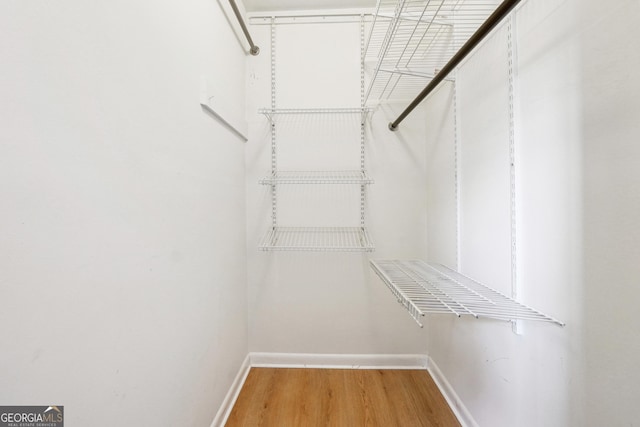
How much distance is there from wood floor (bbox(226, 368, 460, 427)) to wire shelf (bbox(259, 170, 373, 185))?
1.23m

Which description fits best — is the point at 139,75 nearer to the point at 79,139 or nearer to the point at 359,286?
the point at 79,139

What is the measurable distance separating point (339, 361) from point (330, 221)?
0.93m

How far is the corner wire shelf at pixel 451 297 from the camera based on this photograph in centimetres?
71


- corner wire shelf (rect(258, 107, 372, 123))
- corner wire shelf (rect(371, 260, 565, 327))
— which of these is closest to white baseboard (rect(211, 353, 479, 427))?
corner wire shelf (rect(371, 260, 565, 327))

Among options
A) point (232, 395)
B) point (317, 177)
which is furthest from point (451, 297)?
point (232, 395)

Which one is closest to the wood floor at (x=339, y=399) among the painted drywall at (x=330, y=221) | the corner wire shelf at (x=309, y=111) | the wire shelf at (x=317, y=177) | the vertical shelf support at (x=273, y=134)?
the painted drywall at (x=330, y=221)

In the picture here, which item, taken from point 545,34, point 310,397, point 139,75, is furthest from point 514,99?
point 310,397

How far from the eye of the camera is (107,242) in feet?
1.79

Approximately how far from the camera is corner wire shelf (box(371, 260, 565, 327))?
706mm

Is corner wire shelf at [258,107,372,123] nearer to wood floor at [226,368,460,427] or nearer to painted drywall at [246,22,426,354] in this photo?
painted drywall at [246,22,426,354]

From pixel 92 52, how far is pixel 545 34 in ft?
3.96

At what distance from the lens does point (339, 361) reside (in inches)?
61.4

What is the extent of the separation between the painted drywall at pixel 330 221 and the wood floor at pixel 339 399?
0.15 metres

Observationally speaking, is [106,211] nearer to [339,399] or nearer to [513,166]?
[513,166]
